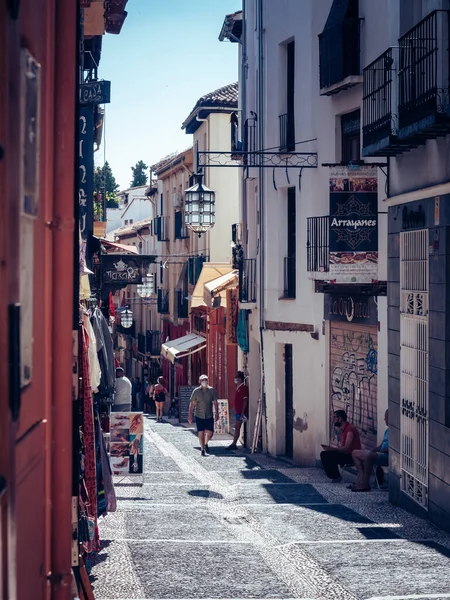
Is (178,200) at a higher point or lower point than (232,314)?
higher

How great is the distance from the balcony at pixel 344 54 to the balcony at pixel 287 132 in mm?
3065

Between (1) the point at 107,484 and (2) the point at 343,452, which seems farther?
(2) the point at 343,452

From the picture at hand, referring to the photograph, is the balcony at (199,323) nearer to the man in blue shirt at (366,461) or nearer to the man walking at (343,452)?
the man walking at (343,452)

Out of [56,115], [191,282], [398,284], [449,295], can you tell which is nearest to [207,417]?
[398,284]

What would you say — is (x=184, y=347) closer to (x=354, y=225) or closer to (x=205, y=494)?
(x=354, y=225)

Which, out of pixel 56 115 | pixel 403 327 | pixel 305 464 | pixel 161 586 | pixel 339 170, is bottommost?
pixel 305 464

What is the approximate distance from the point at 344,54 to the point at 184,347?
19.4 m

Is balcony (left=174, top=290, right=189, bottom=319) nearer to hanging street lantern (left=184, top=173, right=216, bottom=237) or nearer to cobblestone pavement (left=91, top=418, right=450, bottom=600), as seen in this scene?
hanging street lantern (left=184, top=173, right=216, bottom=237)

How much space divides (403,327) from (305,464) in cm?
841

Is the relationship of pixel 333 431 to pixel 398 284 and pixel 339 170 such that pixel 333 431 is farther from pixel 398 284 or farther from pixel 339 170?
pixel 398 284

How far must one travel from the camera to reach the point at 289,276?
21.7 meters

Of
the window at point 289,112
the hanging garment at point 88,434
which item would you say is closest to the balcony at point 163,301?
the window at point 289,112

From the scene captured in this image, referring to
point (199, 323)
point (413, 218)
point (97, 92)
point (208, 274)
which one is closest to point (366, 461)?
point (413, 218)

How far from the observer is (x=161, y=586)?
7848 mm
